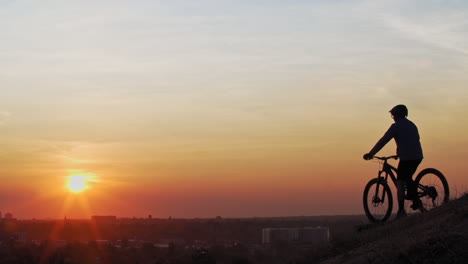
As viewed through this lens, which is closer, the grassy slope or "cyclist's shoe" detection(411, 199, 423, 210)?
the grassy slope

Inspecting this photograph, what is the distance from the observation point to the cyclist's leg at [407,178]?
15398mm

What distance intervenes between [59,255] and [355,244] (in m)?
43.8

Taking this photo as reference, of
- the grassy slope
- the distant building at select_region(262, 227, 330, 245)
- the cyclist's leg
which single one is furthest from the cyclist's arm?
the distant building at select_region(262, 227, 330, 245)

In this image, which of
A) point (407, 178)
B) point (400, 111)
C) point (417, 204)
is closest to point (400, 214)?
point (417, 204)

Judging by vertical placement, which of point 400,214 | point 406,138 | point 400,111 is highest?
point 400,111

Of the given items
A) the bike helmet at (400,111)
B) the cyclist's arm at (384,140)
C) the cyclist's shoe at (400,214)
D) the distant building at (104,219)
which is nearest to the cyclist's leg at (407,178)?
the cyclist's shoe at (400,214)

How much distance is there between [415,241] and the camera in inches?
455

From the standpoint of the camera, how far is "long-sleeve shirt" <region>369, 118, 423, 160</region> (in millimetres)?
15234

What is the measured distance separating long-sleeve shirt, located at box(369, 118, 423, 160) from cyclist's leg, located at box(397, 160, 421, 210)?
6.2 inches

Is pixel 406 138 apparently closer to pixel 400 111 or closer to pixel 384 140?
pixel 384 140

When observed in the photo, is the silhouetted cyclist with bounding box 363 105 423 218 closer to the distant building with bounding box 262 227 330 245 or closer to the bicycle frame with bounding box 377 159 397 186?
the bicycle frame with bounding box 377 159 397 186

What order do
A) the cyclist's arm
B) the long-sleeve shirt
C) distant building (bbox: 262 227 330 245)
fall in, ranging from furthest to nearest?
distant building (bbox: 262 227 330 245) < the cyclist's arm < the long-sleeve shirt

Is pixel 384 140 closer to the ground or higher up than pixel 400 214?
higher up

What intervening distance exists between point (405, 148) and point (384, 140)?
1.64 feet
